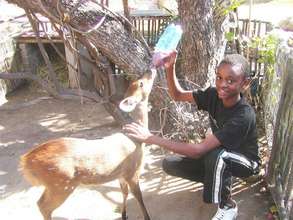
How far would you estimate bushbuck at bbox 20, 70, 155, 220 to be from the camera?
10.3 ft

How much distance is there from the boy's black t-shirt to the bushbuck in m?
0.53

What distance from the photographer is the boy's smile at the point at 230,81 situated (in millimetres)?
2947

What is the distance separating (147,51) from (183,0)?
717mm

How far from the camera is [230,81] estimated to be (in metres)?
2.97

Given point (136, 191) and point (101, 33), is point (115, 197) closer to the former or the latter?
point (136, 191)

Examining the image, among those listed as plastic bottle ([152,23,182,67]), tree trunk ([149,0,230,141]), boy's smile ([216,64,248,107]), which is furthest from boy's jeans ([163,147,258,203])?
tree trunk ([149,0,230,141])

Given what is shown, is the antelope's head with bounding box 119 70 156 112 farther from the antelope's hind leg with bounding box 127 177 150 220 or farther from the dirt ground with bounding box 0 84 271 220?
the dirt ground with bounding box 0 84 271 220

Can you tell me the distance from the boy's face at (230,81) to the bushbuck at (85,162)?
69 centimetres

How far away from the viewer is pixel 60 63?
7.89 meters

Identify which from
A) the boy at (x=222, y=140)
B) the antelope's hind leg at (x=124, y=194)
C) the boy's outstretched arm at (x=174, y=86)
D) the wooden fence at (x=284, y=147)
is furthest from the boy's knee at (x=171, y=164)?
the wooden fence at (x=284, y=147)

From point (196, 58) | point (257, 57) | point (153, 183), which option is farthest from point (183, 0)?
point (153, 183)

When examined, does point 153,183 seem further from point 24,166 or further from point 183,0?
point 183,0

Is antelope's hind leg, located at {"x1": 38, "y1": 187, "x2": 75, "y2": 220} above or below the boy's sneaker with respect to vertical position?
above

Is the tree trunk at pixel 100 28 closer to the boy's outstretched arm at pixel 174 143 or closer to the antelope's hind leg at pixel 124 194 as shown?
the antelope's hind leg at pixel 124 194
